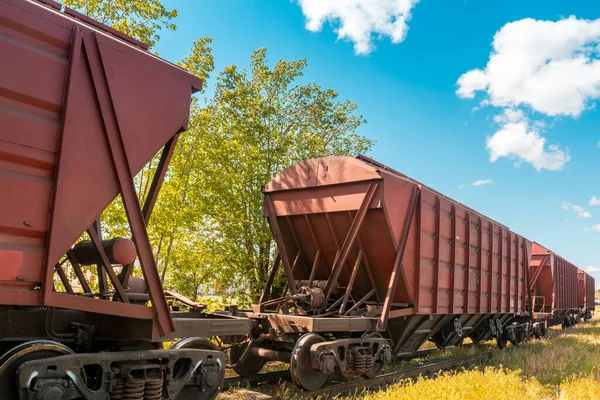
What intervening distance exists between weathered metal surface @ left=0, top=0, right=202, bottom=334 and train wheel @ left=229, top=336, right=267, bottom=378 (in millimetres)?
3502

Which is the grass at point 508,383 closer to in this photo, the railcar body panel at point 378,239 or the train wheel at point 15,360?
the railcar body panel at point 378,239

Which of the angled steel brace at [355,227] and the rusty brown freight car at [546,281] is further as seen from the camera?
the rusty brown freight car at [546,281]

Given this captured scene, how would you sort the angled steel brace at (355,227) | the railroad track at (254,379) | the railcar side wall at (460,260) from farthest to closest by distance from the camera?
the railcar side wall at (460,260)
the angled steel brace at (355,227)
the railroad track at (254,379)

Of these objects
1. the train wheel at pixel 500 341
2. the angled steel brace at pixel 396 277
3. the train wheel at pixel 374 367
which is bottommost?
the train wheel at pixel 500 341

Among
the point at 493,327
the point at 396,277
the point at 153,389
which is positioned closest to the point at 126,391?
the point at 153,389

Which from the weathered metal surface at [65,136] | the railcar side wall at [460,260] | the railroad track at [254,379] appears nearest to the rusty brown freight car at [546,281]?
the railcar side wall at [460,260]

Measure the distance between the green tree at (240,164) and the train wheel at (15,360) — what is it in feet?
27.7

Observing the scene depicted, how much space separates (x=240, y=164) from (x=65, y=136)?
989 centimetres

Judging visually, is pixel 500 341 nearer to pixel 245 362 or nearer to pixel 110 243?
pixel 245 362

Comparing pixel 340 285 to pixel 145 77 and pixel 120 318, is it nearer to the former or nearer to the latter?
pixel 120 318

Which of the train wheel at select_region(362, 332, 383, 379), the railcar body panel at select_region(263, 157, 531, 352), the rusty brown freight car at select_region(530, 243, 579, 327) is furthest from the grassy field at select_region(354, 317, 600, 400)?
the rusty brown freight car at select_region(530, 243, 579, 327)

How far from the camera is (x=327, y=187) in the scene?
852 centimetres

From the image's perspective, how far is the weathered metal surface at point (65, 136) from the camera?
12.0 ft

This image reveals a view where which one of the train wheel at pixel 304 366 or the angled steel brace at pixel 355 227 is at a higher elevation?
the angled steel brace at pixel 355 227
